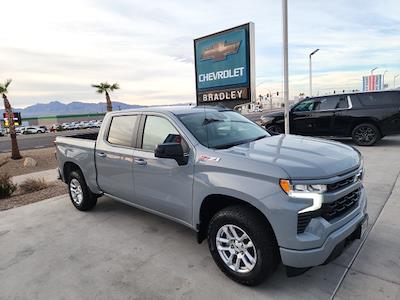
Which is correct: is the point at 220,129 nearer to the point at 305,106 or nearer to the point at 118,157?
the point at 118,157

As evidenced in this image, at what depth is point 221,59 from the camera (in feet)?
38.1

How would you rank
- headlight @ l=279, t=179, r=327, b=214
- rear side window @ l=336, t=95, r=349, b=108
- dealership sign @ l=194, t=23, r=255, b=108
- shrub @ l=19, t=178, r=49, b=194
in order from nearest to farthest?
headlight @ l=279, t=179, r=327, b=214 < shrub @ l=19, t=178, r=49, b=194 < rear side window @ l=336, t=95, r=349, b=108 < dealership sign @ l=194, t=23, r=255, b=108

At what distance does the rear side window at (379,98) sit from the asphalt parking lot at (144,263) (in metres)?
5.61

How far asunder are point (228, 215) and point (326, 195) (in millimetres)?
906

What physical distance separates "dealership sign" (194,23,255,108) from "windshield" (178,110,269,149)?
683 cm

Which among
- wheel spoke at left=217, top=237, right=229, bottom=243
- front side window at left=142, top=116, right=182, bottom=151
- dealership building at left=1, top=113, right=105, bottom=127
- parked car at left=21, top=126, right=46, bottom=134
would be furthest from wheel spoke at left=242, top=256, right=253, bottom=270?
dealership building at left=1, top=113, right=105, bottom=127

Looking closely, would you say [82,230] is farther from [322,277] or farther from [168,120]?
[322,277]

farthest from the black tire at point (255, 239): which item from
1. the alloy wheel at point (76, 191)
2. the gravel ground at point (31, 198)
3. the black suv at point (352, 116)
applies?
the black suv at point (352, 116)

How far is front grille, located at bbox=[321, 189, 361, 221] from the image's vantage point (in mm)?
2703

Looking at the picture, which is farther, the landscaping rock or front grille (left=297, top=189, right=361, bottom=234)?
the landscaping rock

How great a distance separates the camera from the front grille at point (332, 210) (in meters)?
2.60

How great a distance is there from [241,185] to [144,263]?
1.57m

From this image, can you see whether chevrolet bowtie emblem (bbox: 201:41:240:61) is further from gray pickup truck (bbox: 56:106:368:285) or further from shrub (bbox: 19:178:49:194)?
shrub (bbox: 19:178:49:194)

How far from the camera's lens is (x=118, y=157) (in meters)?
4.36
